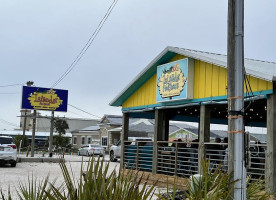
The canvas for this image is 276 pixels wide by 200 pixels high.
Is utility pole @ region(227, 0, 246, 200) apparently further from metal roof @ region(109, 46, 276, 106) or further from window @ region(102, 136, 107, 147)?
window @ region(102, 136, 107, 147)

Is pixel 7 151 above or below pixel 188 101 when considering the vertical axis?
below

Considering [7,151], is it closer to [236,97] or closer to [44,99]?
[44,99]

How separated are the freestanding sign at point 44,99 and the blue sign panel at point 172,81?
17482 millimetres

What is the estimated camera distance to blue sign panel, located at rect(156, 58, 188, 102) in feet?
40.5

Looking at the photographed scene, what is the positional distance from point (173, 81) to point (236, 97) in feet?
23.7

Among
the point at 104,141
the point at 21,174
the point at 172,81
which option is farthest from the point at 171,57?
Answer: the point at 104,141

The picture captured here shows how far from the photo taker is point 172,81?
12.8 metres

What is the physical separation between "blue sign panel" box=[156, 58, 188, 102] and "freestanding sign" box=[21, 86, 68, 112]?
17482 millimetres

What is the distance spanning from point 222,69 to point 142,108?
4.36 meters

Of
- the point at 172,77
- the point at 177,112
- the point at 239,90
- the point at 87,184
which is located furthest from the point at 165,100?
the point at 87,184

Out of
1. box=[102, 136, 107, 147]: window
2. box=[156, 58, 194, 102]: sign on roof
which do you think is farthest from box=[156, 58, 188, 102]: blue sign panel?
box=[102, 136, 107, 147]: window

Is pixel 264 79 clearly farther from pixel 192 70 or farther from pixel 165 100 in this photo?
pixel 165 100

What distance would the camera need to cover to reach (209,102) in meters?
11.5

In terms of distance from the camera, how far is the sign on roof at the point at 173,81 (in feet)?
40.2
